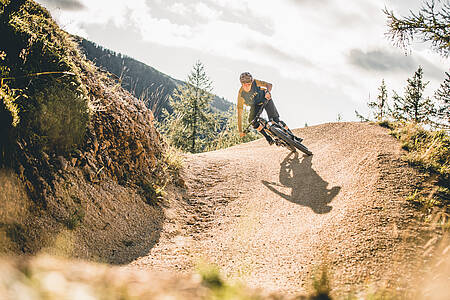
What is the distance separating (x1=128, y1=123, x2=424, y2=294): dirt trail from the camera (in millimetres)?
3305

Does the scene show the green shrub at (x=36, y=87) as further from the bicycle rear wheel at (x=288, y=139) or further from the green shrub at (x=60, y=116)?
the bicycle rear wheel at (x=288, y=139)

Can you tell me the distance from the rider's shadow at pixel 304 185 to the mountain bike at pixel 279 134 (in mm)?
321

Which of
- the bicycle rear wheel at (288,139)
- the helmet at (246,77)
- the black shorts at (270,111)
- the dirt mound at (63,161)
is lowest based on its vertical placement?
the dirt mound at (63,161)

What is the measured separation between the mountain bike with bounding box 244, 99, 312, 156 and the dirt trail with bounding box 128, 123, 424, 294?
0.52 metres

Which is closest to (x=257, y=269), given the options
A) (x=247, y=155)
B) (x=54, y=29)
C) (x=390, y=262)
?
(x=390, y=262)

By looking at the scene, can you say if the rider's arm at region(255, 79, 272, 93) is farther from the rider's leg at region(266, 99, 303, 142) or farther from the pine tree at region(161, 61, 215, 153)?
the pine tree at region(161, 61, 215, 153)

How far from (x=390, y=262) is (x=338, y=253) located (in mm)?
590

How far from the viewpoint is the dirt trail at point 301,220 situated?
3305 millimetres

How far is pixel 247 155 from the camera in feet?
31.1

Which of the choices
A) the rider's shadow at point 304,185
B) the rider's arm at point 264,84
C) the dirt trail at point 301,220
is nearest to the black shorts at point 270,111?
the rider's arm at point 264,84

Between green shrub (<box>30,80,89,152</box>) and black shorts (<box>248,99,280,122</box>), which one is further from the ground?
black shorts (<box>248,99,280,122</box>)

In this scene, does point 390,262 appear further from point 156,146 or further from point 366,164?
point 156,146

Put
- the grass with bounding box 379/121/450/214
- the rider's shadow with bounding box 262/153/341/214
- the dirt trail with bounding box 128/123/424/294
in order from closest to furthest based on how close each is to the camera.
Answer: the dirt trail with bounding box 128/123/424/294 → the grass with bounding box 379/121/450/214 → the rider's shadow with bounding box 262/153/341/214

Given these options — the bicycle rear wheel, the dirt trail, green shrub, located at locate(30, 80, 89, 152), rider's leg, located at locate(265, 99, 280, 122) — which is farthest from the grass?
green shrub, located at locate(30, 80, 89, 152)
